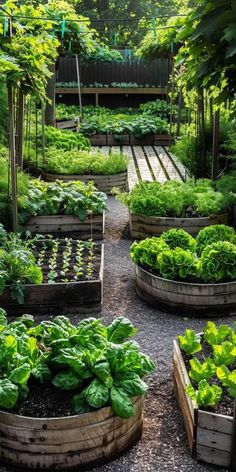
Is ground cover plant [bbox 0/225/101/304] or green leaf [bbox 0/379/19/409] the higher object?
green leaf [bbox 0/379/19/409]

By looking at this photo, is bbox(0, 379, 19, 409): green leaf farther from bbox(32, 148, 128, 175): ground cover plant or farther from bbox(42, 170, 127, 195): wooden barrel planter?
bbox(32, 148, 128, 175): ground cover plant

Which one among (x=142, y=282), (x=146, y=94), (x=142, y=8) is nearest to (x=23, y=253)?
(x=142, y=282)

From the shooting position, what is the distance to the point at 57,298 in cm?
499

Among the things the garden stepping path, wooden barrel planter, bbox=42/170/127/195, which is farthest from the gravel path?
the garden stepping path

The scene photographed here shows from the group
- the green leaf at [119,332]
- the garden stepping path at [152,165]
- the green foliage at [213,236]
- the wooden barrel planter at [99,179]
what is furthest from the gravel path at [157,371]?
the garden stepping path at [152,165]

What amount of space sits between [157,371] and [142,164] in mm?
8039

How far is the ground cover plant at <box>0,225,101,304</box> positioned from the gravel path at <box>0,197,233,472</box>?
0.35m

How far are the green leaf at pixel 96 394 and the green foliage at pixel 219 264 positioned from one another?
83.4 inches

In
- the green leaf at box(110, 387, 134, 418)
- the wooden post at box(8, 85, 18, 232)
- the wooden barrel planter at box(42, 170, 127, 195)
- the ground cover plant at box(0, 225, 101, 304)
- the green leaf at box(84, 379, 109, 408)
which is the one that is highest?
the wooden post at box(8, 85, 18, 232)

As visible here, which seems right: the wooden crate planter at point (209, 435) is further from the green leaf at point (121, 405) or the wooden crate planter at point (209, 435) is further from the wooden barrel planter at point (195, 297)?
the wooden barrel planter at point (195, 297)

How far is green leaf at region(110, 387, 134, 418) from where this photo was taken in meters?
2.95

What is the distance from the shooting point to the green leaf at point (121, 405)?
9.68 feet

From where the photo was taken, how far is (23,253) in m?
5.02

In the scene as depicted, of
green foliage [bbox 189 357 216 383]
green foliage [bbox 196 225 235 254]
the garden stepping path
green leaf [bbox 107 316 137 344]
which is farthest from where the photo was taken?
the garden stepping path
